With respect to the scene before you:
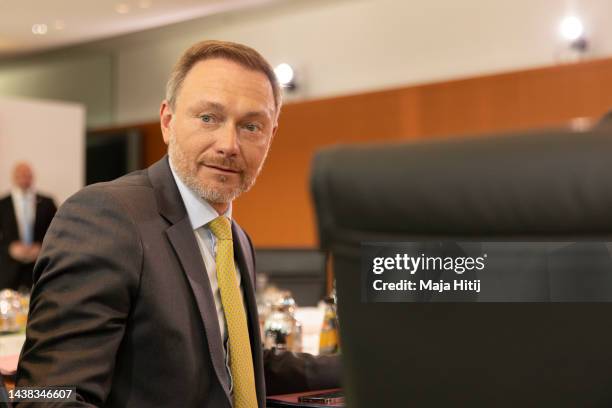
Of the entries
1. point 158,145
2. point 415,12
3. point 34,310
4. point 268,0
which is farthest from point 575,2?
point 34,310

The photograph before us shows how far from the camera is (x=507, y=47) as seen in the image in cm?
841

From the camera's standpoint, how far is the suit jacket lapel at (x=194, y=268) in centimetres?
185

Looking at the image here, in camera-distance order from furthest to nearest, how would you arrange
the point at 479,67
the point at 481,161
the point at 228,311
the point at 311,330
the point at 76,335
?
the point at 479,67
the point at 311,330
the point at 228,311
the point at 76,335
the point at 481,161

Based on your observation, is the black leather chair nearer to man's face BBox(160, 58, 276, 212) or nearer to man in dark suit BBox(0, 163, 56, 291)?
man's face BBox(160, 58, 276, 212)

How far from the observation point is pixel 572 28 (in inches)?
312

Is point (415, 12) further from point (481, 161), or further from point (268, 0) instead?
point (481, 161)

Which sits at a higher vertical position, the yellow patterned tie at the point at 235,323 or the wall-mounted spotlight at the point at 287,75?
the wall-mounted spotlight at the point at 287,75

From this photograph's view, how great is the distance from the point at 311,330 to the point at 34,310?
1815 mm

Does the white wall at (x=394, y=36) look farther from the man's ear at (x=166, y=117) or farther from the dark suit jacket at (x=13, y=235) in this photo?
the man's ear at (x=166, y=117)

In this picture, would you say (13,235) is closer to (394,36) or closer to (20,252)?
(20,252)

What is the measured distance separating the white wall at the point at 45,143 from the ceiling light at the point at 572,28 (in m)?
5.48

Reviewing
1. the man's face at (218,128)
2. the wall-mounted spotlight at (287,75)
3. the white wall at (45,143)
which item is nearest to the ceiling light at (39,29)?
the white wall at (45,143)

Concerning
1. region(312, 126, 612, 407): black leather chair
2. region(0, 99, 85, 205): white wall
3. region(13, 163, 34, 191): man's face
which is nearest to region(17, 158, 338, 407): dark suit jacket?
region(312, 126, 612, 407): black leather chair

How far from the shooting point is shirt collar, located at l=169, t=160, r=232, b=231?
2023 mm
